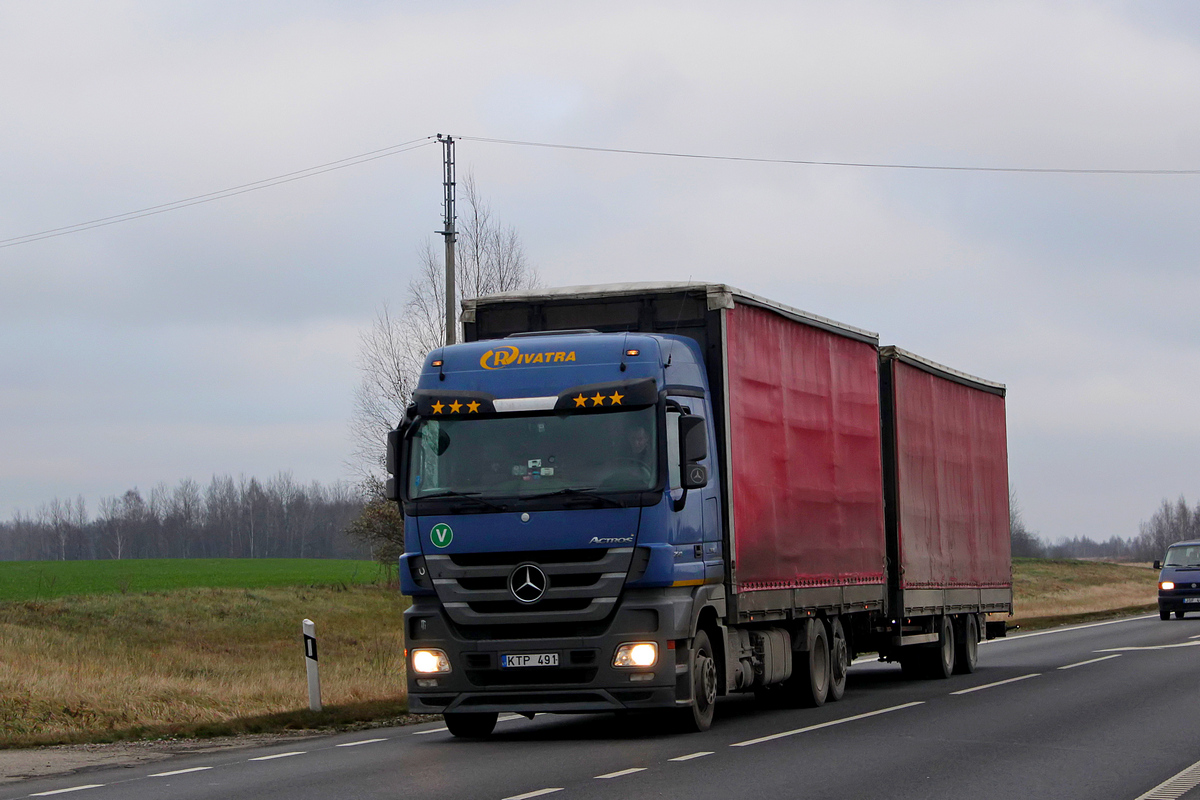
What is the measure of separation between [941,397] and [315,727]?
391 inches

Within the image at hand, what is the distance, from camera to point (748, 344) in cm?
1441

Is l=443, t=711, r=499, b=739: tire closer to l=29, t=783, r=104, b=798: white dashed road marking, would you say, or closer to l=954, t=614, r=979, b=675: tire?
l=29, t=783, r=104, b=798: white dashed road marking

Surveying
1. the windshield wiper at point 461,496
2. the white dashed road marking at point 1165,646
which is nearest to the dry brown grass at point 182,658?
the windshield wiper at point 461,496

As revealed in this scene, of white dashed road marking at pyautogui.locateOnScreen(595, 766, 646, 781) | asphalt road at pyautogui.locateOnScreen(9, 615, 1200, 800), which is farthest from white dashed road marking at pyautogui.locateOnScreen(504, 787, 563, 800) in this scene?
white dashed road marking at pyautogui.locateOnScreen(595, 766, 646, 781)

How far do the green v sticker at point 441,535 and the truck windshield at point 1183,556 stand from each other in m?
29.9

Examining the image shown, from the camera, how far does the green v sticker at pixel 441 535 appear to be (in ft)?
41.5

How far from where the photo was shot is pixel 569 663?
40.9 ft

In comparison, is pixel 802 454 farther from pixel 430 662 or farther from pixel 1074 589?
pixel 1074 589

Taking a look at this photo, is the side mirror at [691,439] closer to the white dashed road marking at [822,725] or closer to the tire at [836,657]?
Result: the white dashed road marking at [822,725]

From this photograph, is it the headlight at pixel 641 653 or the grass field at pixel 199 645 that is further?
the grass field at pixel 199 645

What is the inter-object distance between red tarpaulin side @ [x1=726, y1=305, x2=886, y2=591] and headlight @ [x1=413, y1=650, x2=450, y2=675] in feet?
9.27

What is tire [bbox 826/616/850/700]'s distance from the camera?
16.8 metres

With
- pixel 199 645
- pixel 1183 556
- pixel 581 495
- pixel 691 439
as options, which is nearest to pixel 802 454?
pixel 691 439

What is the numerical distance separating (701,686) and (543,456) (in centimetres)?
254
